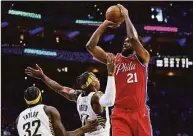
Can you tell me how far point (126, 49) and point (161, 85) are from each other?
30.7 meters

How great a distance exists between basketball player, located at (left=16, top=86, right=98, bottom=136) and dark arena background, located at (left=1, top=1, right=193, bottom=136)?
87.6 ft

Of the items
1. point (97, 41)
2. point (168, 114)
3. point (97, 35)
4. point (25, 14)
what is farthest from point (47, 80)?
point (25, 14)

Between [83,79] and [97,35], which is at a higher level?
[97,35]

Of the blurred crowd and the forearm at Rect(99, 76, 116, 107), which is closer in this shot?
the forearm at Rect(99, 76, 116, 107)

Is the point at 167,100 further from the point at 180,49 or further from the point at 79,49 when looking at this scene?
the point at 79,49

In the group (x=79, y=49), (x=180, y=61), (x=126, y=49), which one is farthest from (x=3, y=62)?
(x=126, y=49)

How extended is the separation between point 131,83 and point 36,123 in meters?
1.52

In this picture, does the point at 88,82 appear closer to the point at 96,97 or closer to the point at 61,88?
the point at 96,97

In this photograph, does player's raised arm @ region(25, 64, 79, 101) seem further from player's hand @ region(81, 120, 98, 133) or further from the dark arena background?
the dark arena background

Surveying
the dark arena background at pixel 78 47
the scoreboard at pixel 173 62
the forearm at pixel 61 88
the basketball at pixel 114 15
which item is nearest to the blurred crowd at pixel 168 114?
the dark arena background at pixel 78 47

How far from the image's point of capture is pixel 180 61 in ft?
120

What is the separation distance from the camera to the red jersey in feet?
21.2

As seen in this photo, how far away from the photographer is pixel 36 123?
569 centimetres

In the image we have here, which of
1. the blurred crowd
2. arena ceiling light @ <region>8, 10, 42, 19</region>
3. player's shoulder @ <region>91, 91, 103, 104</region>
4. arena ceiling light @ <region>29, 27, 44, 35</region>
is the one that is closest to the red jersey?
player's shoulder @ <region>91, 91, 103, 104</region>
